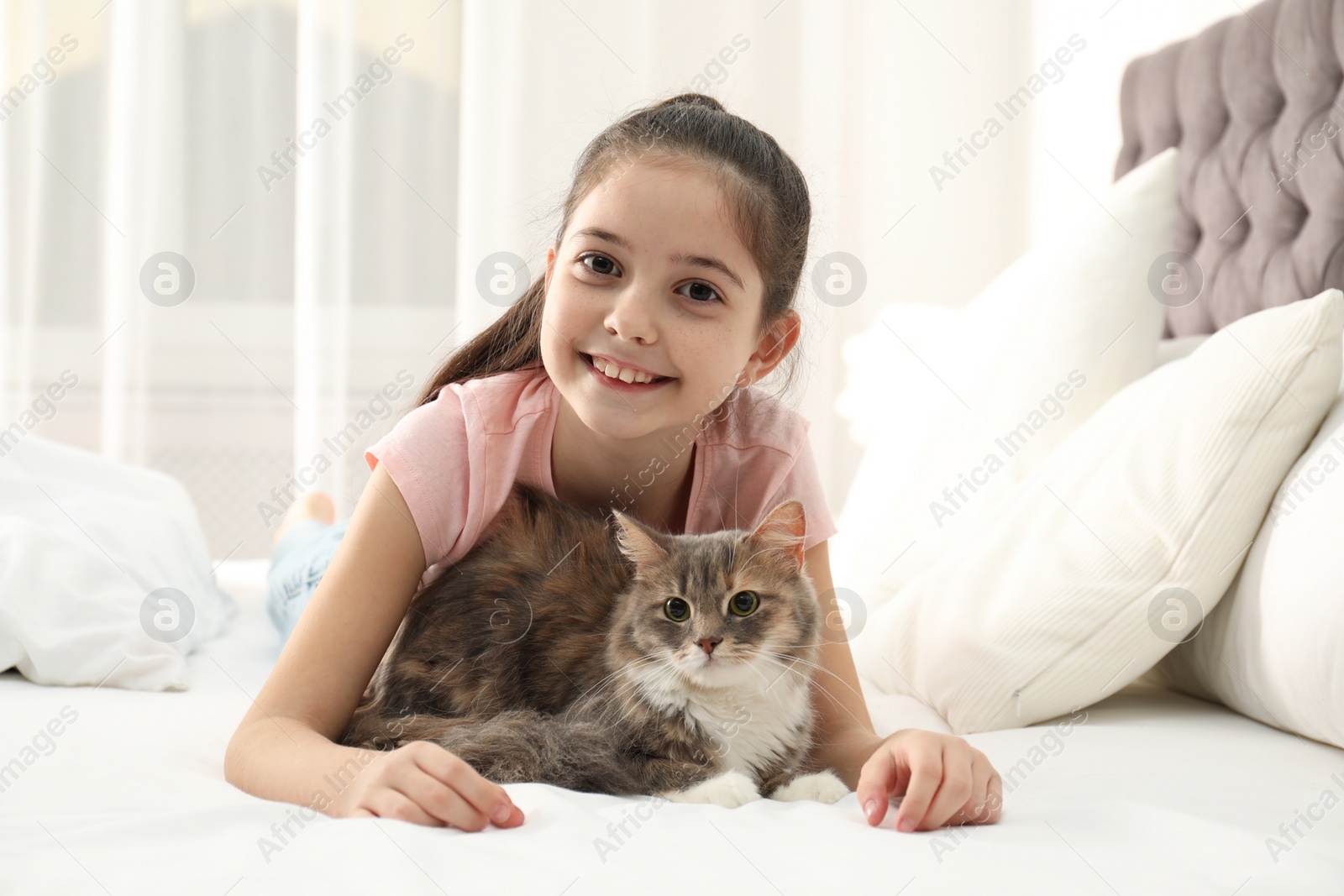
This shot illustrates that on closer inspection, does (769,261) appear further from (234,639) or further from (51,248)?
(51,248)

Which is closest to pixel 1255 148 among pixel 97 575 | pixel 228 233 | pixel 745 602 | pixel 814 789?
pixel 745 602

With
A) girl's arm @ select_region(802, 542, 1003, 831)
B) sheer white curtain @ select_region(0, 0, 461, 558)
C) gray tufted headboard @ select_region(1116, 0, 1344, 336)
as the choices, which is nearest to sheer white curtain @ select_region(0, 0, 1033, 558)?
sheer white curtain @ select_region(0, 0, 461, 558)

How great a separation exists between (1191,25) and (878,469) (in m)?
2.03

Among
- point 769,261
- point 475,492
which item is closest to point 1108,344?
point 769,261

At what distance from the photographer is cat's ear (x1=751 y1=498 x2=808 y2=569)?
1281 mm

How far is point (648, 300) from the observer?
1377 mm

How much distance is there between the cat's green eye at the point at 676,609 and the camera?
48.9 inches

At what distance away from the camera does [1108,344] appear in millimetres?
2004

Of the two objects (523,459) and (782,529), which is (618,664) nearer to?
(782,529)

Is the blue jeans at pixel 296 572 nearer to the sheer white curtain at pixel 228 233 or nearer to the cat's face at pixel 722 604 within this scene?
the cat's face at pixel 722 604

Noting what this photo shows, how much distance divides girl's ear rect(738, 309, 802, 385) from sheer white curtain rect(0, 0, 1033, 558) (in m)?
1.81

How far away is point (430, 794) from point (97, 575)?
1138 mm

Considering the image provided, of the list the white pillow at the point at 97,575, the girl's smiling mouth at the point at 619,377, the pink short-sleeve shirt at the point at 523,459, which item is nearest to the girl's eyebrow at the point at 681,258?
the girl's smiling mouth at the point at 619,377

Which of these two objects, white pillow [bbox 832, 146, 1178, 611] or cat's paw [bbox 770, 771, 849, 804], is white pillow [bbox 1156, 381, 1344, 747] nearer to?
white pillow [bbox 832, 146, 1178, 611]
